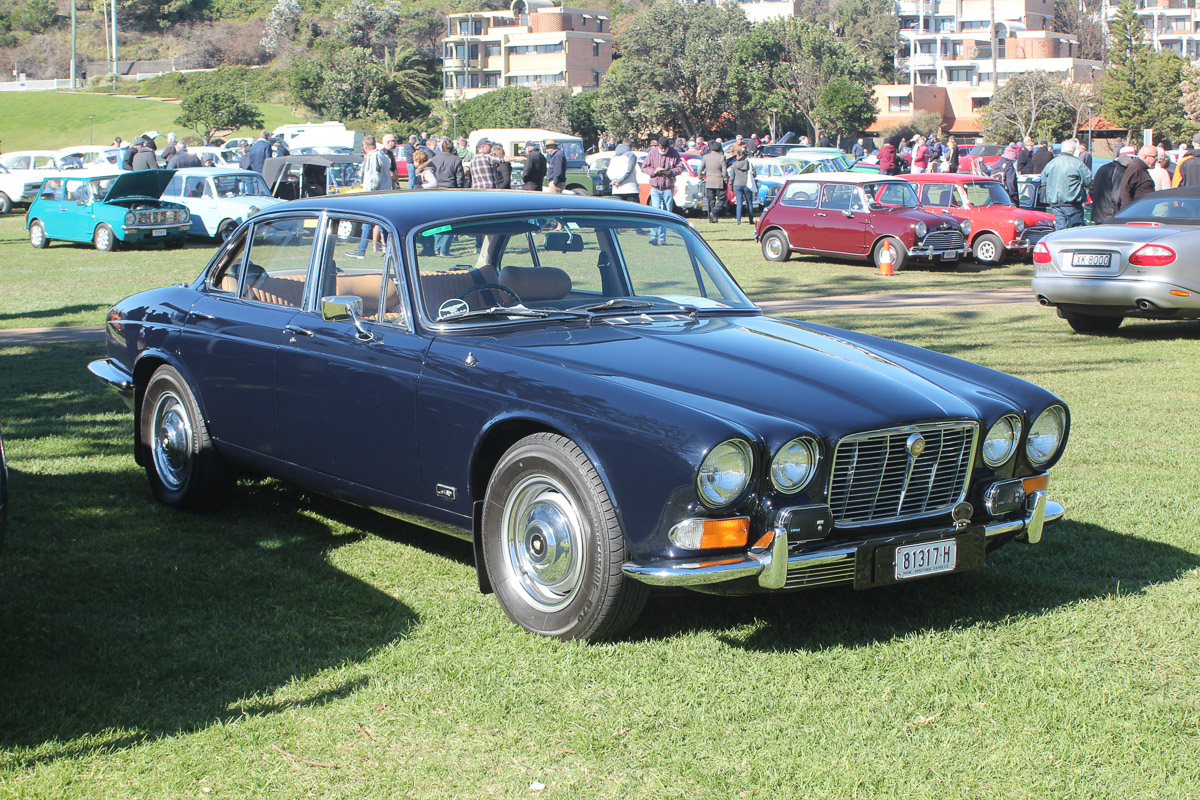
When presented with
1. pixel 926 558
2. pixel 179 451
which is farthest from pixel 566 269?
pixel 179 451

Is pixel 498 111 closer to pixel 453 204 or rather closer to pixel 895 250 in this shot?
pixel 895 250

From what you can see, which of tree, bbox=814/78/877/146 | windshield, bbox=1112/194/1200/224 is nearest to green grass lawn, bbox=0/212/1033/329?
windshield, bbox=1112/194/1200/224

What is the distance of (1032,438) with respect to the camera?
15.6ft

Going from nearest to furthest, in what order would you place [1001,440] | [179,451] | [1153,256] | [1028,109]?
[1001,440]
[179,451]
[1153,256]
[1028,109]

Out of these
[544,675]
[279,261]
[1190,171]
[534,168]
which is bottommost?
[544,675]

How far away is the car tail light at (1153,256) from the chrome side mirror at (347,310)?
9044 millimetres

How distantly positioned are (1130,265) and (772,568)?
9202 mm

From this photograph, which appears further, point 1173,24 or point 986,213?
point 1173,24

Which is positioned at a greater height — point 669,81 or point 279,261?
point 669,81

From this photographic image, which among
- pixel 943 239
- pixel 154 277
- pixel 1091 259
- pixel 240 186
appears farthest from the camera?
pixel 240 186

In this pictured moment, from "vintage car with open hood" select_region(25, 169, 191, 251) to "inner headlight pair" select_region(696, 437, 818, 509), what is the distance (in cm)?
2041

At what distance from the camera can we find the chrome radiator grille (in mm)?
4223

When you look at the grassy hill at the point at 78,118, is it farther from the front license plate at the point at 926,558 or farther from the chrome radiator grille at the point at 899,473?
the front license plate at the point at 926,558

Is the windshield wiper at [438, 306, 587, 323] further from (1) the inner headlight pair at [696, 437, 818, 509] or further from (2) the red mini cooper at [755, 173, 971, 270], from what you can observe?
(2) the red mini cooper at [755, 173, 971, 270]
